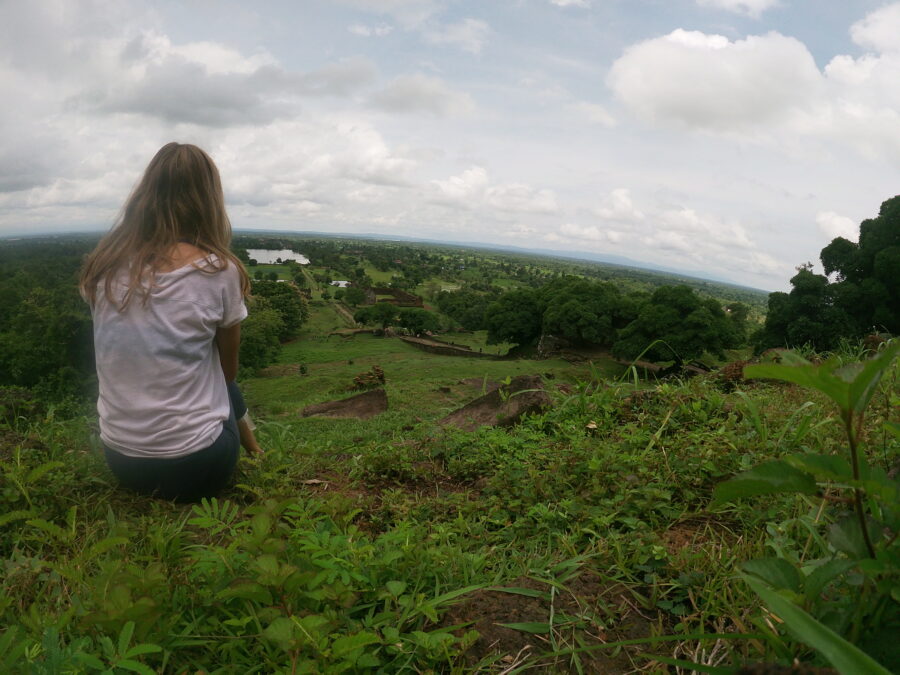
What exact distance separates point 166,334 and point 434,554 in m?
1.73

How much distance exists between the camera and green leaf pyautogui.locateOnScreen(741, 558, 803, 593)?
1.13 meters

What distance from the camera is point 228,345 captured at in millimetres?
2963

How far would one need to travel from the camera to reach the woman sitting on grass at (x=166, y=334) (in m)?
2.55

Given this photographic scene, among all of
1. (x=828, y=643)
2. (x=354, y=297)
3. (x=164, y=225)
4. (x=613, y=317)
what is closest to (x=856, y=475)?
(x=828, y=643)

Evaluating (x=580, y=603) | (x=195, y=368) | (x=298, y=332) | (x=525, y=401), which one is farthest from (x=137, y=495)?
(x=298, y=332)

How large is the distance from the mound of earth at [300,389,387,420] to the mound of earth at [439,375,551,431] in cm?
619

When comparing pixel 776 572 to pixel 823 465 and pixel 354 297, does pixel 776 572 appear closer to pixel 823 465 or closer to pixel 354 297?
pixel 823 465

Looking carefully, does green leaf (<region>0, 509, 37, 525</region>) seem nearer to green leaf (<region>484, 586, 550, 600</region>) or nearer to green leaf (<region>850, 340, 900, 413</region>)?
green leaf (<region>484, 586, 550, 600</region>)

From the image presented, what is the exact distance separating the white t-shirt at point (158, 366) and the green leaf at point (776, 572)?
248cm

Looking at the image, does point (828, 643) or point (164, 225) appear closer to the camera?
point (828, 643)

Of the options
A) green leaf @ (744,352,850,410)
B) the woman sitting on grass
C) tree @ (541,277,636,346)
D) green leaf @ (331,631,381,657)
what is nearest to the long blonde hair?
the woman sitting on grass

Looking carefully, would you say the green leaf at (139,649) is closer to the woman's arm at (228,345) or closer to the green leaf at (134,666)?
the green leaf at (134,666)

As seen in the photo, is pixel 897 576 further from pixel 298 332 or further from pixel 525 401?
pixel 298 332

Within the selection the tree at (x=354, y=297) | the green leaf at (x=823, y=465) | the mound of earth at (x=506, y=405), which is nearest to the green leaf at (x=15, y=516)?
the green leaf at (x=823, y=465)
